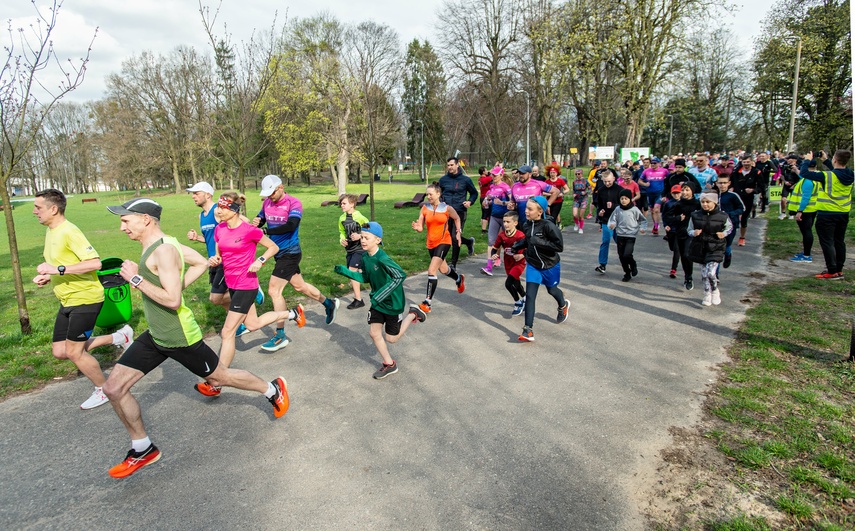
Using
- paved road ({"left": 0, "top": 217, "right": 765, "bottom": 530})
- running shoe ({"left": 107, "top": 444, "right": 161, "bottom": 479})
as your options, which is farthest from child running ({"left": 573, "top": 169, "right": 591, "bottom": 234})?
running shoe ({"left": 107, "top": 444, "right": 161, "bottom": 479})

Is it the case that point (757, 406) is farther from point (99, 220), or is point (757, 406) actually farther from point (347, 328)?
point (99, 220)

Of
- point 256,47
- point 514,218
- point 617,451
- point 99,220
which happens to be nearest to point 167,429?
point 617,451

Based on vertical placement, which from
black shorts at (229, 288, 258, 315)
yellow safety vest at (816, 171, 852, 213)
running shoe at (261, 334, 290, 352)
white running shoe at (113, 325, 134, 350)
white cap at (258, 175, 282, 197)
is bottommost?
running shoe at (261, 334, 290, 352)

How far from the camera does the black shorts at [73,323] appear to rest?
445 centimetres

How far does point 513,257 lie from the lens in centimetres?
713

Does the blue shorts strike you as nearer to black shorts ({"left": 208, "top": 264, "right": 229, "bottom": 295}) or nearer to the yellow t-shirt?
black shorts ({"left": 208, "top": 264, "right": 229, "bottom": 295})

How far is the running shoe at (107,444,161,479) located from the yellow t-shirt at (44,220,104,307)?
169 cm

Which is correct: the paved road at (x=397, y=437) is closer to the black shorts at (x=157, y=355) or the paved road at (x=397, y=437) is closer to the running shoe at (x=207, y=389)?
the running shoe at (x=207, y=389)

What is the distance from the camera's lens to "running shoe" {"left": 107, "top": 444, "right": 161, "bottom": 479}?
11.9 feet

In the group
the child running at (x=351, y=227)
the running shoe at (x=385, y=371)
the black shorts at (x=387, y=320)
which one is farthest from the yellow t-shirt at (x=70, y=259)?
the child running at (x=351, y=227)

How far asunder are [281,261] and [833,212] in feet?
29.9

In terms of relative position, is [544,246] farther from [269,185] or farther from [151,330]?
[151,330]

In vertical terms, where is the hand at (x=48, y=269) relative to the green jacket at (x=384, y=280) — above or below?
above

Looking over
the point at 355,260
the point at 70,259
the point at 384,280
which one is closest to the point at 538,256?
the point at 384,280
